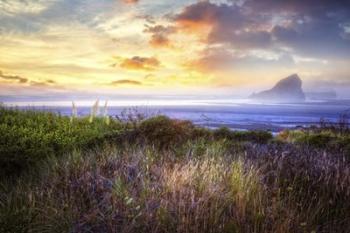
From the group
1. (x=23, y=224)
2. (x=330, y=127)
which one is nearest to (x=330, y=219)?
(x=23, y=224)

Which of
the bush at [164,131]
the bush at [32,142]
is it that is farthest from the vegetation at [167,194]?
the bush at [164,131]

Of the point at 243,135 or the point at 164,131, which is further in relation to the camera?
the point at 243,135

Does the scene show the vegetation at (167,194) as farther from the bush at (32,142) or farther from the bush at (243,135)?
the bush at (243,135)

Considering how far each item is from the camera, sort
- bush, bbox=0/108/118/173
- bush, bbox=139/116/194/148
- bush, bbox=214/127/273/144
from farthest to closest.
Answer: bush, bbox=214/127/273/144
bush, bbox=139/116/194/148
bush, bbox=0/108/118/173

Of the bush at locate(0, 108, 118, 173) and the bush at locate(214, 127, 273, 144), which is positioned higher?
the bush at locate(0, 108, 118, 173)

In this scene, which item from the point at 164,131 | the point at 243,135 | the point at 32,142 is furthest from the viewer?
the point at 243,135

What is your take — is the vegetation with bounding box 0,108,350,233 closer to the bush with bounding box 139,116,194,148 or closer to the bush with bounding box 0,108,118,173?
the bush with bounding box 0,108,118,173

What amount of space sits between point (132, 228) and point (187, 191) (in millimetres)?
823

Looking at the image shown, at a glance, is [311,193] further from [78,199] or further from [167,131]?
[167,131]

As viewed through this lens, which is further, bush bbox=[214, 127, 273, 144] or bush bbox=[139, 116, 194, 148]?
bush bbox=[214, 127, 273, 144]

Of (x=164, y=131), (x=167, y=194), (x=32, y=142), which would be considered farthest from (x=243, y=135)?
(x=167, y=194)

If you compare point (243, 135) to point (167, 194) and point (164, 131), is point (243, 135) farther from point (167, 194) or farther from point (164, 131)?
point (167, 194)

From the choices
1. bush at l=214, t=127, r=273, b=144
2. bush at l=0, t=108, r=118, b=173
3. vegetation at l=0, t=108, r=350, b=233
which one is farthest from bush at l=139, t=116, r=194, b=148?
bush at l=214, t=127, r=273, b=144

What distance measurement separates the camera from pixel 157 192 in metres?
5.10
